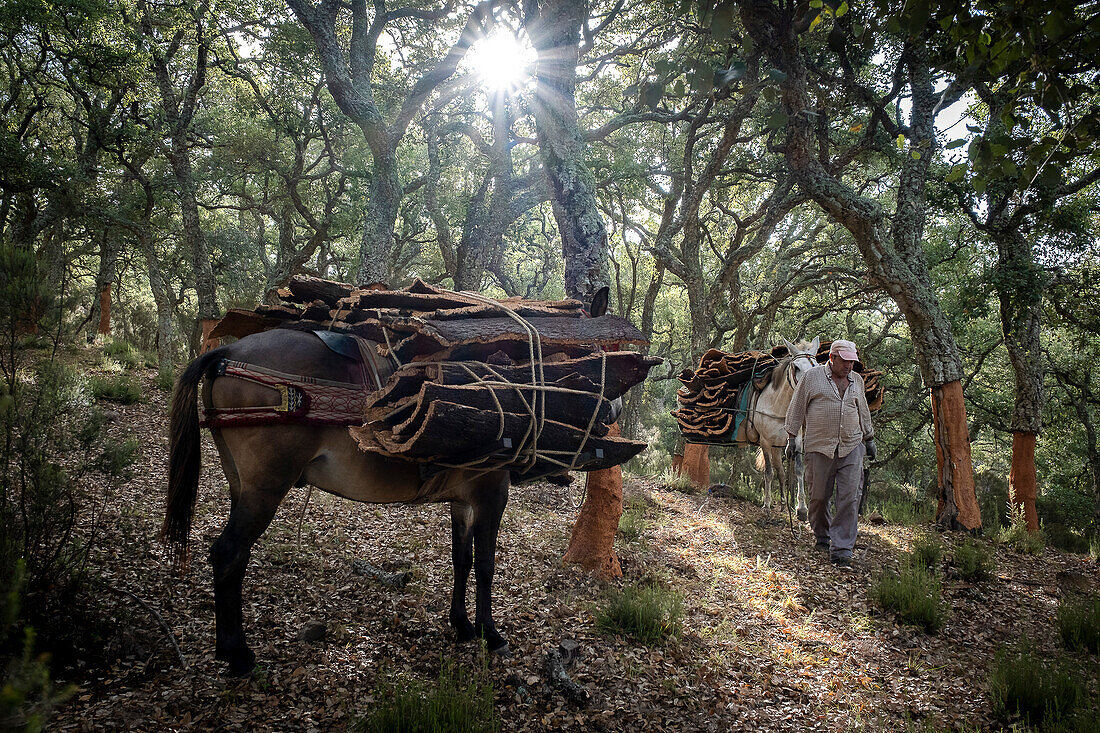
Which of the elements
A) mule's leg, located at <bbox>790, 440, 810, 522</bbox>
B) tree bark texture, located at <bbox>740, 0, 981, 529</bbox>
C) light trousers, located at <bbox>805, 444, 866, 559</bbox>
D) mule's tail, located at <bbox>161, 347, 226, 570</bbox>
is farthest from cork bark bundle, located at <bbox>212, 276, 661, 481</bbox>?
tree bark texture, located at <bbox>740, 0, 981, 529</bbox>

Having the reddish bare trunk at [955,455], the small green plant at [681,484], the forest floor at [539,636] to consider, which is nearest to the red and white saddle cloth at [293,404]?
the forest floor at [539,636]

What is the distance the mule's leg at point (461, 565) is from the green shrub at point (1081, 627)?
4700 millimetres

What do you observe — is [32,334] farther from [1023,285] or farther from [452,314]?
[1023,285]

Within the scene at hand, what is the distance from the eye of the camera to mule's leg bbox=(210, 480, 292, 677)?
342 cm

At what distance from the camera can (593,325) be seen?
3904mm

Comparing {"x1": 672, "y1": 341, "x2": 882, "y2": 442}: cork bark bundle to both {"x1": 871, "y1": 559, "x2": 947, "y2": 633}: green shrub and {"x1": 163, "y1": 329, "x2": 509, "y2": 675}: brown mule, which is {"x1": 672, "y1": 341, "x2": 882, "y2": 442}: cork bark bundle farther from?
{"x1": 163, "y1": 329, "x2": 509, "y2": 675}: brown mule

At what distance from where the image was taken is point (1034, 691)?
136 inches

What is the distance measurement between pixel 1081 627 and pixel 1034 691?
5.08 ft

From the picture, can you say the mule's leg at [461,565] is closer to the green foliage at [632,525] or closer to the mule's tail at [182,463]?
the mule's tail at [182,463]

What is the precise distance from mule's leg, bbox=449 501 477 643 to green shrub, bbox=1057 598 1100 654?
185 inches

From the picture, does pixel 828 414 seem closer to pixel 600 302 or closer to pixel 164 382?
pixel 600 302

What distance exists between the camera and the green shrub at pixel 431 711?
9.41 feet

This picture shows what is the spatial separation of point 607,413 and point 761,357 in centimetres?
594

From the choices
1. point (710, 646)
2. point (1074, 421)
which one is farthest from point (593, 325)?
point (1074, 421)
